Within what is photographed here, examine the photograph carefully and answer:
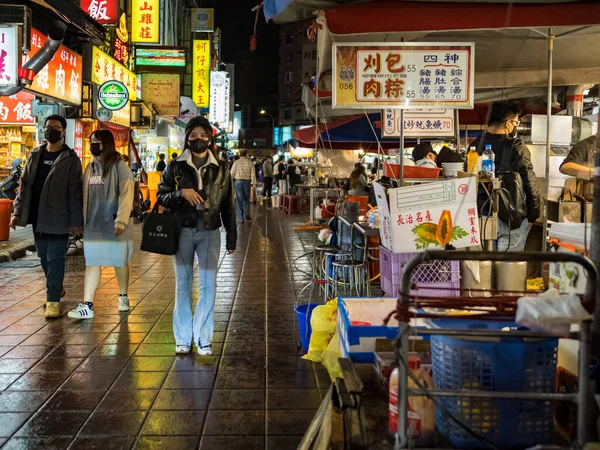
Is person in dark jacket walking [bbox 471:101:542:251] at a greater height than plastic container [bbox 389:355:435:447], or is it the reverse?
person in dark jacket walking [bbox 471:101:542:251]

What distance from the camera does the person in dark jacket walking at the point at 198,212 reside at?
561 centimetres

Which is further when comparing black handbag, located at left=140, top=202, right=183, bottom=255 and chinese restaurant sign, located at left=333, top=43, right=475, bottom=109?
chinese restaurant sign, located at left=333, top=43, right=475, bottom=109

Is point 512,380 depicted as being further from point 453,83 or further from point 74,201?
point 74,201

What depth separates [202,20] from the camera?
111ft

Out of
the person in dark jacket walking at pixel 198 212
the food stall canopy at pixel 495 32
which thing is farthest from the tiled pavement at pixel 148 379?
the food stall canopy at pixel 495 32

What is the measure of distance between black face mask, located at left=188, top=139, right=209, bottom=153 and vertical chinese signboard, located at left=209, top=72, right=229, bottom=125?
35.0 metres

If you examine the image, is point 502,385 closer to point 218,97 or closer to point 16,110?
point 16,110

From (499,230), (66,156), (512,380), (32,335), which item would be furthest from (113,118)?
(512,380)

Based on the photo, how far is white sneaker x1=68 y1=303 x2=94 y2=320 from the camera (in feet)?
22.9

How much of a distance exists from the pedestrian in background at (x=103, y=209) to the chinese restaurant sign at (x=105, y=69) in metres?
9.89

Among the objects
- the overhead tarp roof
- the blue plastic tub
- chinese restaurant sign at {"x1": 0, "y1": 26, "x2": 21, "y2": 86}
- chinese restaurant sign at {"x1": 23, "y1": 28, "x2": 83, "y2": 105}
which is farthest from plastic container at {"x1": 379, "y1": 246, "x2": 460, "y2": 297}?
chinese restaurant sign at {"x1": 23, "y1": 28, "x2": 83, "y2": 105}

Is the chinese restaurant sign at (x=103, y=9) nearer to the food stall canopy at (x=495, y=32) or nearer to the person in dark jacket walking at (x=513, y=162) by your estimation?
the food stall canopy at (x=495, y=32)

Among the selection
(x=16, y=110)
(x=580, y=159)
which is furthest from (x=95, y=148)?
(x=16, y=110)

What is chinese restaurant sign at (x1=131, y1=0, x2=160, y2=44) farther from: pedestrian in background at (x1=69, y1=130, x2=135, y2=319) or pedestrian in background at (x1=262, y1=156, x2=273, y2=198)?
pedestrian in background at (x1=69, y1=130, x2=135, y2=319)
